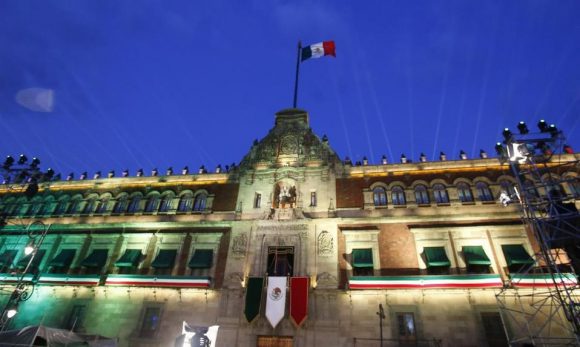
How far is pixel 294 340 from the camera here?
63.8 feet

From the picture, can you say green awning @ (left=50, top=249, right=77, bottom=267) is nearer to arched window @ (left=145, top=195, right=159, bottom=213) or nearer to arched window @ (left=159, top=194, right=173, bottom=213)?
arched window @ (left=145, top=195, right=159, bottom=213)

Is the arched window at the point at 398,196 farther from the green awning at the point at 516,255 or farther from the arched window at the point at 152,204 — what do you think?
the arched window at the point at 152,204

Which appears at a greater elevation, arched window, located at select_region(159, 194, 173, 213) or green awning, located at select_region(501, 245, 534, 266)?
arched window, located at select_region(159, 194, 173, 213)

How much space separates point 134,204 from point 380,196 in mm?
20796

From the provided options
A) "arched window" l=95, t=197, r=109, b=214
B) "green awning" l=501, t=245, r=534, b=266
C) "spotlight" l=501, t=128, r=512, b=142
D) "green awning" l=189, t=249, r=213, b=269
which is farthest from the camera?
"arched window" l=95, t=197, r=109, b=214

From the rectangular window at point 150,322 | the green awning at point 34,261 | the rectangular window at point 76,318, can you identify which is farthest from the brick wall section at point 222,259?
the green awning at point 34,261

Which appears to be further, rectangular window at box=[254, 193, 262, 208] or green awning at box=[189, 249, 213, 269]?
rectangular window at box=[254, 193, 262, 208]

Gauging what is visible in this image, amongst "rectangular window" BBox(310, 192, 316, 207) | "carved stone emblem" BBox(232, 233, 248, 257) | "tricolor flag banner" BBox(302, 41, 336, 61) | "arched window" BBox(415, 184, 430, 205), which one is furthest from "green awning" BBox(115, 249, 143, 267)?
"tricolor flag banner" BBox(302, 41, 336, 61)

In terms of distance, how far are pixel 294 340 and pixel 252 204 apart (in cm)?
1020

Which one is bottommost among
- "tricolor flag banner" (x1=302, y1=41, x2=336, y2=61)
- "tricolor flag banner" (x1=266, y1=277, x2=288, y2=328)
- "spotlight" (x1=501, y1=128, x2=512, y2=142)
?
"tricolor flag banner" (x1=266, y1=277, x2=288, y2=328)

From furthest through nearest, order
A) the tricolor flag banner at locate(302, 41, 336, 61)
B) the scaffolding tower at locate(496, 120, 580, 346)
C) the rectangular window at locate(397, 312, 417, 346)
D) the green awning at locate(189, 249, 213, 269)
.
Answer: the tricolor flag banner at locate(302, 41, 336, 61) < the green awning at locate(189, 249, 213, 269) < the rectangular window at locate(397, 312, 417, 346) < the scaffolding tower at locate(496, 120, 580, 346)

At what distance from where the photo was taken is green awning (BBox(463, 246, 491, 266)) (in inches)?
764

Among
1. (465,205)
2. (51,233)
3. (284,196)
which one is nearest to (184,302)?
(284,196)

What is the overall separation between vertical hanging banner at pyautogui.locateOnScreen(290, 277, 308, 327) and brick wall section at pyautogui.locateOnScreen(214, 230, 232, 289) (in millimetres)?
5209
